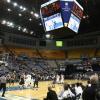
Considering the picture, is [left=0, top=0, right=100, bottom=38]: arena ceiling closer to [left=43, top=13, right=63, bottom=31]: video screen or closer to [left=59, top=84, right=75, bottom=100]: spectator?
[left=43, top=13, right=63, bottom=31]: video screen

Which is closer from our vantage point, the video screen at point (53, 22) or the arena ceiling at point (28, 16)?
the video screen at point (53, 22)

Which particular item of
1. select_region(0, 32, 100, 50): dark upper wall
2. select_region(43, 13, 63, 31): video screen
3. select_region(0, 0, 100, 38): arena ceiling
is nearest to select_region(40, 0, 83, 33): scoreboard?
Answer: select_region(43, 13, 63, 31): video screen

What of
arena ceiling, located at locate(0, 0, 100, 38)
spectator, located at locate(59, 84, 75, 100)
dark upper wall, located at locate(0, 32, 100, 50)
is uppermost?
arena ceiling, located at locate(0, 0, 100, 38)

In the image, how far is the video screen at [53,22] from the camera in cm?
1223

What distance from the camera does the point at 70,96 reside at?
371 inches

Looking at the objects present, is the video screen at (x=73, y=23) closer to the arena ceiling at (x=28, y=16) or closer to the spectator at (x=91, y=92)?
the spectator at (x=91, y=92)

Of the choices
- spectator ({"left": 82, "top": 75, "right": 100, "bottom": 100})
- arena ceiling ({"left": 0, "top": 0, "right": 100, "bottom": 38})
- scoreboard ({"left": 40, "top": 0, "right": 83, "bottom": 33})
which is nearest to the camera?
spectator ({"left": 82, "top": 75, "right": 100, "bottom": 100})

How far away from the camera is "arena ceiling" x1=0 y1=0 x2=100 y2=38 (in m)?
30.7

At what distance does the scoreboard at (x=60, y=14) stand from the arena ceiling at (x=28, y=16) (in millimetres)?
12873

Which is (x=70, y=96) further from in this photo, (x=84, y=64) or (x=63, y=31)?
(x=84, y=64)

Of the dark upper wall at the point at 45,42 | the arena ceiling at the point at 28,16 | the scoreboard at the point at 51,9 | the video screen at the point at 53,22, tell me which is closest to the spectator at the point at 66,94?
the video screen at the point at 53,22

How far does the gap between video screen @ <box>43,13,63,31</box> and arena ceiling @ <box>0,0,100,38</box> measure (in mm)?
13052

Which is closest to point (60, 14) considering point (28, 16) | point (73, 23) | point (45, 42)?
point (73, 23)

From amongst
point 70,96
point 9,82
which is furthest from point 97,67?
point 70,96
